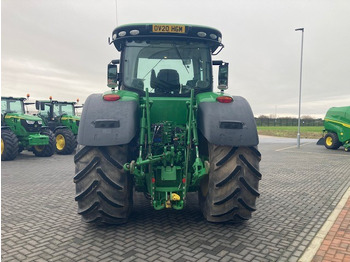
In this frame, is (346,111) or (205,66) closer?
(205,66)

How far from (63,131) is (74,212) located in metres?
10.3

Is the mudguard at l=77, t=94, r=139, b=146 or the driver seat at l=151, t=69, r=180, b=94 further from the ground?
the driver seat at l=151, t=69, r=180, b=94

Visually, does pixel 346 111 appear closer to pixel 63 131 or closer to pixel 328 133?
pixel 328 133

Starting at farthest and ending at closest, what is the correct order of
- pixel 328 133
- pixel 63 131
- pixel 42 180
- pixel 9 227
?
1. pixel 328 133
2. pixel 63 131
3. pixel 42 180
4. pixel 9 227

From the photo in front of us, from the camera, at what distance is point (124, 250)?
12.5 ft

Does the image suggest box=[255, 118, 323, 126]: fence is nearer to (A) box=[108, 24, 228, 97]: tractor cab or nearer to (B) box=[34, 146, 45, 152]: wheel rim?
(B) box=[34, 146, 45, 152]: wheel rim

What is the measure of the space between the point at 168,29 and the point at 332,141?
52.7 ft

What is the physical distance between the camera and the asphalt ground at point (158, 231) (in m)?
3.73

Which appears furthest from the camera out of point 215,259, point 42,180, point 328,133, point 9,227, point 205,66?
point 328,133

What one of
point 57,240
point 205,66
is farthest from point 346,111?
point 57,240

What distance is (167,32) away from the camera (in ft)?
15.9

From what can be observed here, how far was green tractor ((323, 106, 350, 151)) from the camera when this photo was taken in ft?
53.9

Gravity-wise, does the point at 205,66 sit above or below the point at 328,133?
above

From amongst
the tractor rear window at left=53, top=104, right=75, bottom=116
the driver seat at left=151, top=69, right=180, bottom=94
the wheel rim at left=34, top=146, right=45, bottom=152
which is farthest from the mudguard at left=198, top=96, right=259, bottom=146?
the tractor rear window at left=53, top=104, right=75, bottom=116
